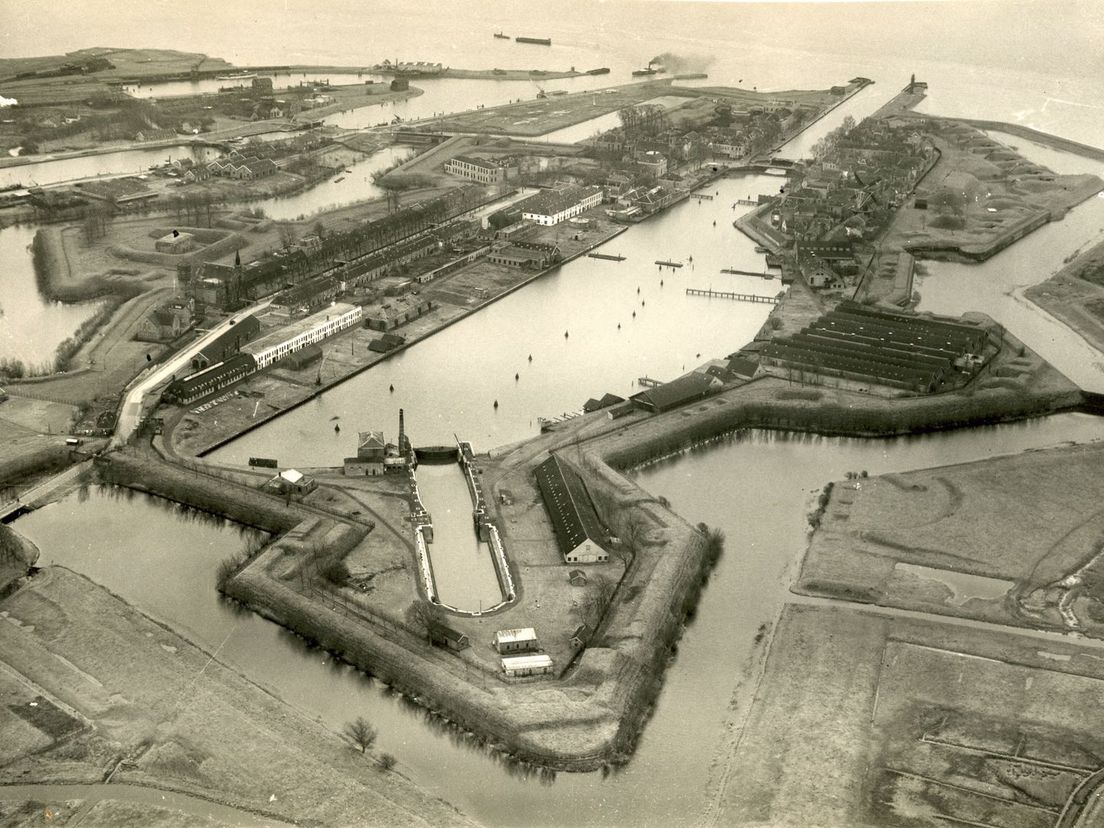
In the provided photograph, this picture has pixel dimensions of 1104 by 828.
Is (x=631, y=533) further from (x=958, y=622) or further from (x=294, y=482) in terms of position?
(x=294, y=482)

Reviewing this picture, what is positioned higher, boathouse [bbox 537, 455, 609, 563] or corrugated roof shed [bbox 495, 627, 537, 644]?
corrugated roof shed [bbox 495, 627, 537, 644]

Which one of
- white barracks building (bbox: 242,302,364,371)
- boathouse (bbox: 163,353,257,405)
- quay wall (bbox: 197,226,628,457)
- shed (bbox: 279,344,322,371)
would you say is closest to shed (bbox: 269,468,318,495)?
quay wall (bbox: 197,226,628,457)

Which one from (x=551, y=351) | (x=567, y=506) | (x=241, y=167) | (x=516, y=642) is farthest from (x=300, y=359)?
(x=241, y=167)

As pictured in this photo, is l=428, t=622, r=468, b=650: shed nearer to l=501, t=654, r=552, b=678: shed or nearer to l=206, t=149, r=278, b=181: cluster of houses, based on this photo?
l=501, t=654, r=552, b=678: shed

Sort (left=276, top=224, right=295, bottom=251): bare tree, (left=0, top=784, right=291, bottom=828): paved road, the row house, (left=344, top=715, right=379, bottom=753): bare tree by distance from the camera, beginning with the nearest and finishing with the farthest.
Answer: (left=0, top=784, right=291, bottom=828): paved road → (left=344, top=715, right=379, bottom=753): bare tree → (left=276, top=224, right=295, bottom=251): bare tree → the row house

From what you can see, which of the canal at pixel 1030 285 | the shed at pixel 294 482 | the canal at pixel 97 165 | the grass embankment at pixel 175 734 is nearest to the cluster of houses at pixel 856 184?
the canal at pixel 1030 285
